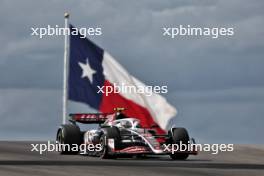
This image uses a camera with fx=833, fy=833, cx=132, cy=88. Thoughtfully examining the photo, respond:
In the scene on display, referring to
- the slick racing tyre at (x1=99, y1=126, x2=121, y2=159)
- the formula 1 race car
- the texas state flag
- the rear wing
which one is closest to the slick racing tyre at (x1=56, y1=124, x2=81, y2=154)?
the formula 1 race car

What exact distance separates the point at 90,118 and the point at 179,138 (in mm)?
4062

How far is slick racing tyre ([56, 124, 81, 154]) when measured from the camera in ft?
92.0

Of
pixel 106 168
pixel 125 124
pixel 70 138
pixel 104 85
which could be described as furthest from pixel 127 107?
pixel 106 168

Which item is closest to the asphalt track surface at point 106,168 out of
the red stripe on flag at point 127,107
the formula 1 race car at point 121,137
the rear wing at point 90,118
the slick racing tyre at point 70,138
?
the formula 1 race car at point 121,137

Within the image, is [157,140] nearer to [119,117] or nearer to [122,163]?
[119,117]

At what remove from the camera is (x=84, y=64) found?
28328 mm

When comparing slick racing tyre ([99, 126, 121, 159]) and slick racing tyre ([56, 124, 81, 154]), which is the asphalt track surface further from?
slick racing tyre ([56, 124, 81, 154])

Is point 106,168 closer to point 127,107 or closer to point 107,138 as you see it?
point 107,138

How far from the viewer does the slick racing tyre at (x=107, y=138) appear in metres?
25.5

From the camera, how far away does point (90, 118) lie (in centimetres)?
2898

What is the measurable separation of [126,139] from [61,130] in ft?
11.6

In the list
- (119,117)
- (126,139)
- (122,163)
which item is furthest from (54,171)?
(119,117)

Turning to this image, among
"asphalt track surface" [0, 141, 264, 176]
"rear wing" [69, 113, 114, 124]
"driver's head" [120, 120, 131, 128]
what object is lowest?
"asphalt track surface" [0, 141, 264, 176]

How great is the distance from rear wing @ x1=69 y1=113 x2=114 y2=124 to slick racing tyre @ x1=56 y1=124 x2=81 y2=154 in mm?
779
